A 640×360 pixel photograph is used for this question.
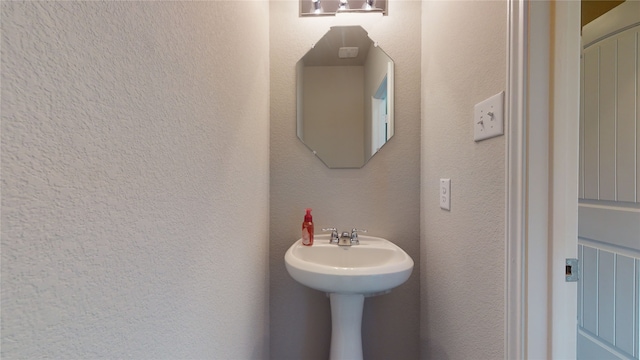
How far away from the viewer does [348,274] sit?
83cm

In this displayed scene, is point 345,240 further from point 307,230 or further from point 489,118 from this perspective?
point 489,118

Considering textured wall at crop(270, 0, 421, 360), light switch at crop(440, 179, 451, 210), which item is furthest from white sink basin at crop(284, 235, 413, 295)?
light switch at crop(440, 179, 451, 210)

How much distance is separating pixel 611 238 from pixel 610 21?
3.62 feet

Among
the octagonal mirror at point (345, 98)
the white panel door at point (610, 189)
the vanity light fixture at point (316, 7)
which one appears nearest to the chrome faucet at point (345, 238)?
the octagonal mirror at point (345, 98)

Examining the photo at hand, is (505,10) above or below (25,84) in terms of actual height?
above

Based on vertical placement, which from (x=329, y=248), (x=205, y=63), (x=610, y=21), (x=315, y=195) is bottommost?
(x=329, y=248)

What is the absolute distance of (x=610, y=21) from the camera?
124cm

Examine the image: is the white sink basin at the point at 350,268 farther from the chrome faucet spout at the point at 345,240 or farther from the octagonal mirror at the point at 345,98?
the octagonal mirror at the point at 345,98

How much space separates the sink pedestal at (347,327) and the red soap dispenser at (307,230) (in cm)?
25

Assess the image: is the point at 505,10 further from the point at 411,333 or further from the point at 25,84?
the point at 411,333

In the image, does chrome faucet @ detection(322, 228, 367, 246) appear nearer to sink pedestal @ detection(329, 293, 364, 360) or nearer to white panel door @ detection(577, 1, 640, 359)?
sink pedestal @ detection(329, 293, 364, 360)

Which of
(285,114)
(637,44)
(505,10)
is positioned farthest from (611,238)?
(285,114)

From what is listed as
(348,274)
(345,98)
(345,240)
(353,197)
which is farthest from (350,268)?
(345,98)

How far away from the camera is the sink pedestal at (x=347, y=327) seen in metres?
1.02
